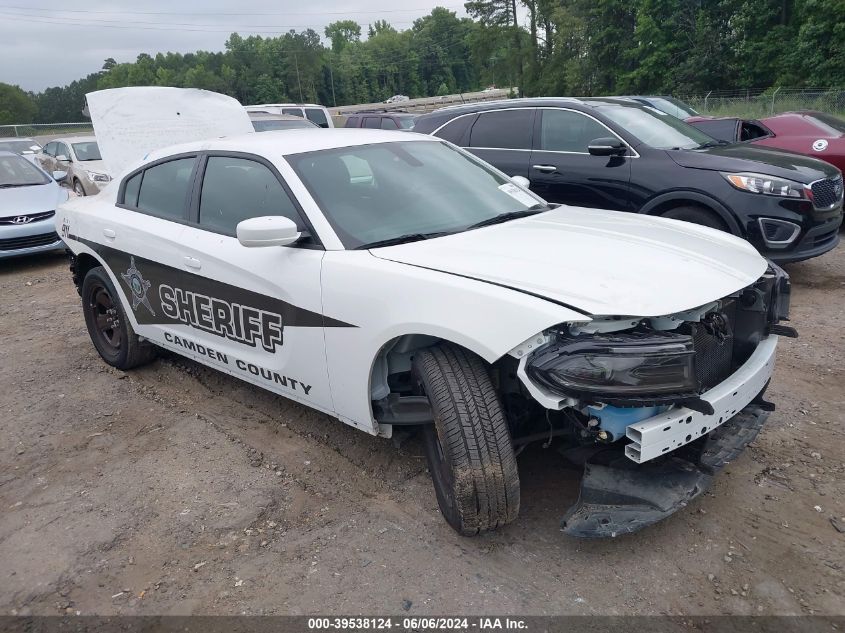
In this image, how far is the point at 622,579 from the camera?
2.60 m

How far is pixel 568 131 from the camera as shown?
668 cm

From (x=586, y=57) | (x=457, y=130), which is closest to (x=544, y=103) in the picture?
(x=457, y=130)

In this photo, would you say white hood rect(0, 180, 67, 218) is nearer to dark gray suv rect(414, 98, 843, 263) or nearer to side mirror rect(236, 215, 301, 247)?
dark gray suv rect(414, 98, 843, 263)

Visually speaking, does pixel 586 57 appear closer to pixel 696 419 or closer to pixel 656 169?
pixel 656 169

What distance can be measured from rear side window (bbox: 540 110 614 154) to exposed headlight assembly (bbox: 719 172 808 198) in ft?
4.12

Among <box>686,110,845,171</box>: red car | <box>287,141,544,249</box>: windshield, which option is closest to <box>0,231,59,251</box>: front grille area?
<box>287,141,544,249</box>: windshield

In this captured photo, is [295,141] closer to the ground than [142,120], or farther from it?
closer to the ground

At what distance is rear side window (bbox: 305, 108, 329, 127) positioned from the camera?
17266 millimetres

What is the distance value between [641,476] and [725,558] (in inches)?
18.1

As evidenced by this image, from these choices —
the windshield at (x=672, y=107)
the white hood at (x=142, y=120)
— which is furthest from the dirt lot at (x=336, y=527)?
the windshield at (x=672, y=107)

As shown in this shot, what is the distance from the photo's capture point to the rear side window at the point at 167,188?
410 cm

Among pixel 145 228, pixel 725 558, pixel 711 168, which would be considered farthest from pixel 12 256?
pixel 725 558

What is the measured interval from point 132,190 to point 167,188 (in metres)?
0.49

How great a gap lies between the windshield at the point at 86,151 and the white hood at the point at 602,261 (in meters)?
13.3
